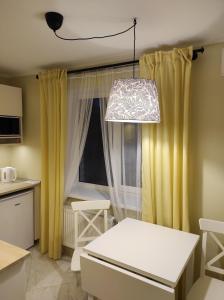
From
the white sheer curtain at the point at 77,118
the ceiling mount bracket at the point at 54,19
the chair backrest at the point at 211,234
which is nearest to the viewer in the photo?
the ceiling mount bracket at the point at 54,19

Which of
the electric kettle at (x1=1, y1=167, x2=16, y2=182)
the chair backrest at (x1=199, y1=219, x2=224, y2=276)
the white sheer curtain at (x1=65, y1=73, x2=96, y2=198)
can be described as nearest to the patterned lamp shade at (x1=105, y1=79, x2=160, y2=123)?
the chair backrest at (x1=199, y1=219, x2=224, y2=276)

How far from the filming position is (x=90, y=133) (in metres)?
2.82

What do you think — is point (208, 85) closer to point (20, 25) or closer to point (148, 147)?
point (148, 147)

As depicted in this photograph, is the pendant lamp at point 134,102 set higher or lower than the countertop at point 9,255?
higher

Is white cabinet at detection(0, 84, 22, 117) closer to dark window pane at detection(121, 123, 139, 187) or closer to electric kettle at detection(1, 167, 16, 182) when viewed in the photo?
electric kettle at detection(1, 167, 16, 182)

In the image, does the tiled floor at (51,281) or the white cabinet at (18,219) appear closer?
the tiled floor at (51,281)

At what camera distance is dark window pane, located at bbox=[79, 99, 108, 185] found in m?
2.74

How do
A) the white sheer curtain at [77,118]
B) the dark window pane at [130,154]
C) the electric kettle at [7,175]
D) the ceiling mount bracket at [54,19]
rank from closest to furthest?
1. the ceiling mount bracket at [54,19]
2. the dark window pane at [130,154]
3. the white sheer curtain at [77,118]
4. the electric kettle at [7,175]

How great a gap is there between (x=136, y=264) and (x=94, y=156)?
1519mm

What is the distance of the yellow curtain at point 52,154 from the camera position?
2.77 meters

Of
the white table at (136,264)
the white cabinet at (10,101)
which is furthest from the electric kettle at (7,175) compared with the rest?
the white table at (136,264)

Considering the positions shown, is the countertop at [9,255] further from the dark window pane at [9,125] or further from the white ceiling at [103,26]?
the dark window pane at [9,125]

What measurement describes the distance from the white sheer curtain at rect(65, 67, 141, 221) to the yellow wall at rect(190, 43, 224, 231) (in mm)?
556

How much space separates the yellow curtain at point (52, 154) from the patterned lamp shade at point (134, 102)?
132 cm
